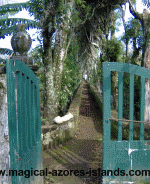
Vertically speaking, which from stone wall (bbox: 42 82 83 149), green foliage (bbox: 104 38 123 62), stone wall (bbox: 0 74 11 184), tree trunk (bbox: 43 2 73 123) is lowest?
stone wall (bbox: 42 82 83 149)

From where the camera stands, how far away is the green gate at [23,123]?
93.6 inches

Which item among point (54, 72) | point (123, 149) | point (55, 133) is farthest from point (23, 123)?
point (54, 72)

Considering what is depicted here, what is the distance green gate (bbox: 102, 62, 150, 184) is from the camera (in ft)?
10.4

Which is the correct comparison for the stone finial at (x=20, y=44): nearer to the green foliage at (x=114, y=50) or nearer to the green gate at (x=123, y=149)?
the green gate at (x=123, y=149)

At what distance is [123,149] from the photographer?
125 inches

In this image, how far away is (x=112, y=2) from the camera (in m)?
14.0

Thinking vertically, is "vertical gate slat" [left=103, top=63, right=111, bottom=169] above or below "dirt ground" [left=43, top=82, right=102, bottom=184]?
above

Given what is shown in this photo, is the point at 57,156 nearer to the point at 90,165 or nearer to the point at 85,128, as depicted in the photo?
the point at 90,165

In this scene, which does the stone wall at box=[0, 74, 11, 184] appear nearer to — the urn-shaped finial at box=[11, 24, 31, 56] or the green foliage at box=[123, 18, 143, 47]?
the urn-shaped finial at box=[11, 24, 31, 56]

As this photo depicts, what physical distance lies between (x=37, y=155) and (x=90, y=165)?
1683 millimetres

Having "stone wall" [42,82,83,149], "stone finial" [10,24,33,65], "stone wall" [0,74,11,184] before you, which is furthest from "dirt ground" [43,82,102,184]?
"stone finial" [10,24,33,65]

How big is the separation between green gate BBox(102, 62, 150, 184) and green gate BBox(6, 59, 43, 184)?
48.3 inches

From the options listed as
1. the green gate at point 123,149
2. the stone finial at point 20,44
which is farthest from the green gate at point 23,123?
the green gate at point 123,149

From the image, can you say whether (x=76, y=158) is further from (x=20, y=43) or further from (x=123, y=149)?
(x=20, y=43)
